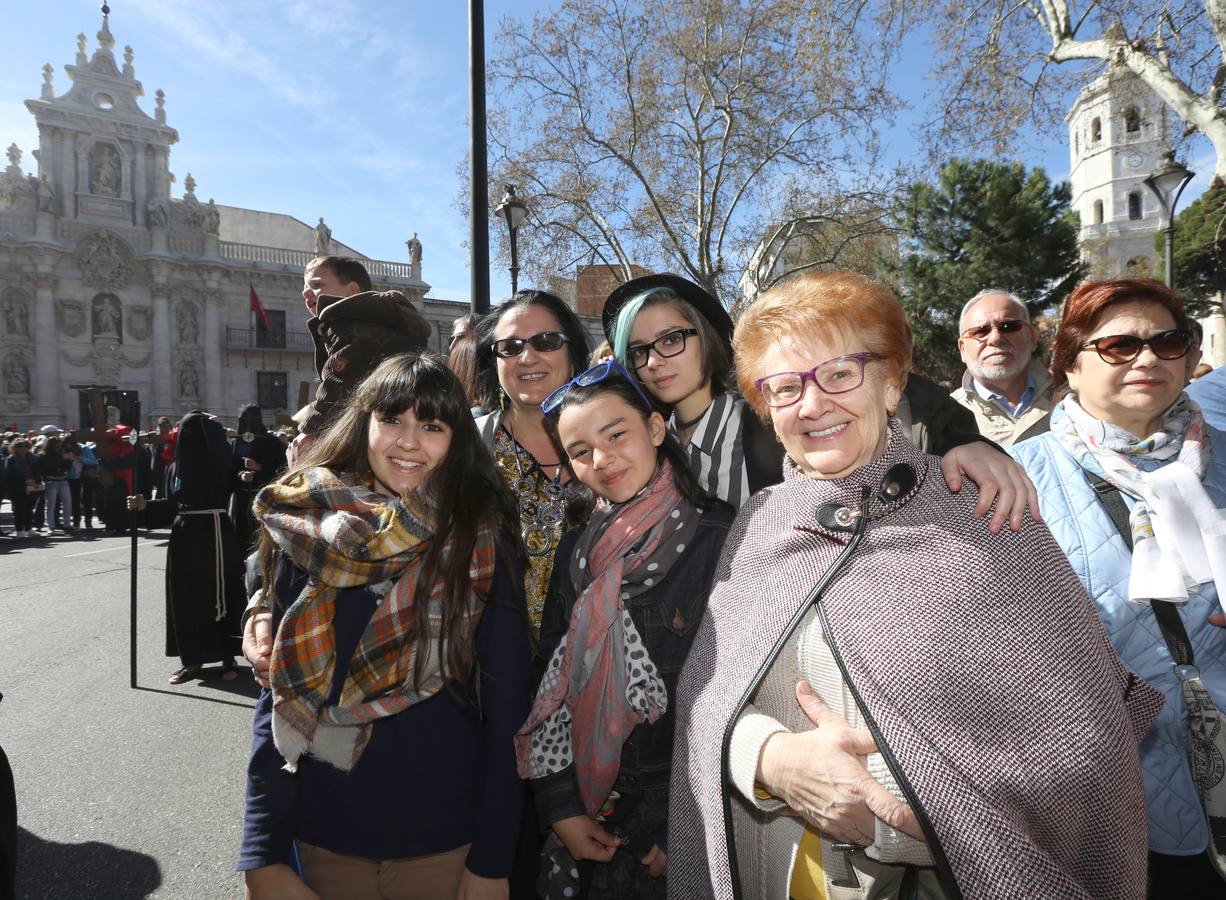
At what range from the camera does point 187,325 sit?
33.3 metres

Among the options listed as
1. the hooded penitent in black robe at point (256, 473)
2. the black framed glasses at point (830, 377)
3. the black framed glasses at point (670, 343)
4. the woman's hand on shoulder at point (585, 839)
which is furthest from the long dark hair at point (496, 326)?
the hooded penitent in black robe at point (256, 473)

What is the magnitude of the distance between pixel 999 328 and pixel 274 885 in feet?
12.4

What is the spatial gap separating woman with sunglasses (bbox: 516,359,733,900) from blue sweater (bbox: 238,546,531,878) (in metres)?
0.10

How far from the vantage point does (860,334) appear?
1.58 m

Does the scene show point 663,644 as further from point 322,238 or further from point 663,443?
point 322,238

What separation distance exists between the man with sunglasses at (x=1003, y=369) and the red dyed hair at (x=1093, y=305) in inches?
57.5

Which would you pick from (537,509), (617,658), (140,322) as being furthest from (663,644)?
(140,322)

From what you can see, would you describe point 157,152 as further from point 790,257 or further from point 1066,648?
point 1066,648

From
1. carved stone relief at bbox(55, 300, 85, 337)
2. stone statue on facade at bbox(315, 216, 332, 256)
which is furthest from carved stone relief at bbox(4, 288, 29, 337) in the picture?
stone statue on facade at bbox(315, 216, 332, 256)

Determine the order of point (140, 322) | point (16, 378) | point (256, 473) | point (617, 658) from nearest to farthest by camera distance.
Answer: point (617, 658) < point (256, 473) < point (16, 378) < point (140, 322)

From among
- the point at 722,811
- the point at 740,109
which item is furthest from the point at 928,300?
the point at 722,811

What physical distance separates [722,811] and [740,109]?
18613 millimetres

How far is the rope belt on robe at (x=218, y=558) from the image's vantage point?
5.27m

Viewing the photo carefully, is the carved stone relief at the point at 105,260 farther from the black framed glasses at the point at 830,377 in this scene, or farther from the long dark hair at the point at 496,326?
the black framed glasses at the point at 830,377
